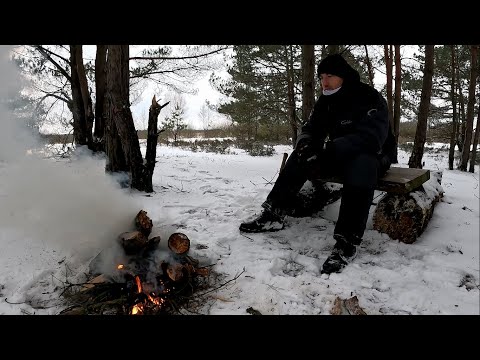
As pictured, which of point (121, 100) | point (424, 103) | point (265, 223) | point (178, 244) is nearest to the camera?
point (178, 244)

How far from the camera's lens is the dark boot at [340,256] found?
96.9 inches

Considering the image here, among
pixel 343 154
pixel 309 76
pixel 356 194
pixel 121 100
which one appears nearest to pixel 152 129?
pixel 121 100

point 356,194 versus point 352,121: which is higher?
point 352,121

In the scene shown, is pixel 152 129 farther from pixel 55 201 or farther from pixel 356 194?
pixel 356 194

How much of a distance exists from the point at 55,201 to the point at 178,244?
1284mm

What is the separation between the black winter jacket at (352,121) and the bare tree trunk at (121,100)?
8.82 feet

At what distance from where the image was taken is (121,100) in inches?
178

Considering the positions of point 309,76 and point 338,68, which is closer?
point 338,68

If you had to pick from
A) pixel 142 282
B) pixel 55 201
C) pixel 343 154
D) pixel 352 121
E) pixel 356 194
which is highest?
pixel 352 121
